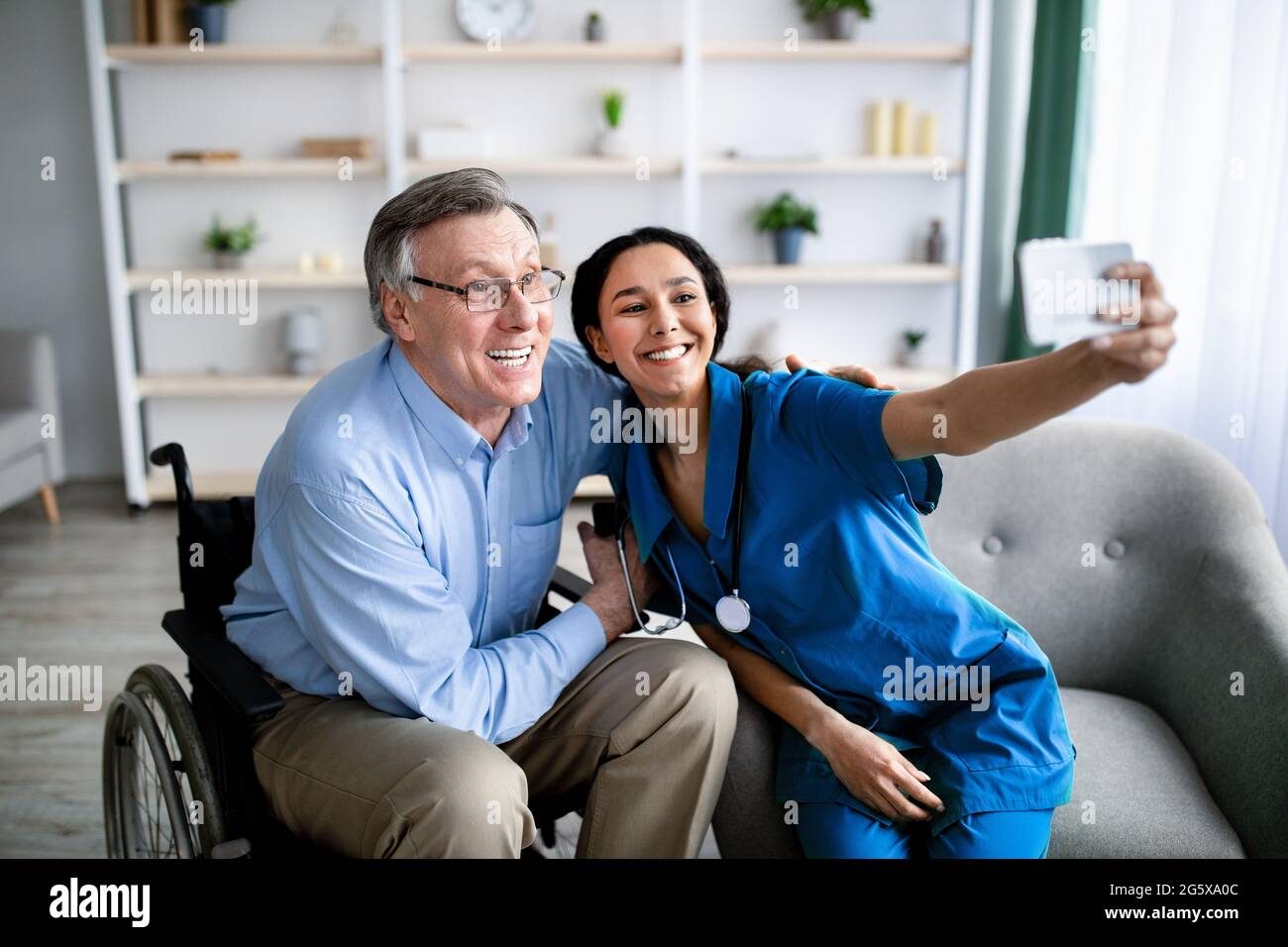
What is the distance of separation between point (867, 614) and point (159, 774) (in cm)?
98

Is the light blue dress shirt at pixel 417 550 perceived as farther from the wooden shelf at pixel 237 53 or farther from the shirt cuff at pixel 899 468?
the wooden shelf at pixel 237 53

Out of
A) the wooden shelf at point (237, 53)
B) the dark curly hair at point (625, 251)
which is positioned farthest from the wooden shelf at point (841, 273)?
the dark curly hair at point (625, 251)

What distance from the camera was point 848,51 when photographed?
4.43 m

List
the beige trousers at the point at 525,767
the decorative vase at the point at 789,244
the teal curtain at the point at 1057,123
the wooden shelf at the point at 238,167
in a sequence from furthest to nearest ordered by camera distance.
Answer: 1. the decorative vase at the point at 789,244
2. the wooden shelf at the point at 238,167
3. the teal curtain at the point at 1057,123
4. the beige trousers at the point at 525,767

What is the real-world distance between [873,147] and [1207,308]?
2.05 m

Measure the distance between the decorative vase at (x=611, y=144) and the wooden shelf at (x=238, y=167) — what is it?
0.90 meters

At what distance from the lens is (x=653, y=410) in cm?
158

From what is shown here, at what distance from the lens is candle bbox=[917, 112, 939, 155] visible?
4.59m

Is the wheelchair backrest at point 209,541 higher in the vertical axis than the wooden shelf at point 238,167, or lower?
lower

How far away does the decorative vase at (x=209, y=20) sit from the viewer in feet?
14.7

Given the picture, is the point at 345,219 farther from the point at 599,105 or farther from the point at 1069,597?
the point at 1069,597

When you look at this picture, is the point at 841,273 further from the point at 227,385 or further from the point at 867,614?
the point at 867,614

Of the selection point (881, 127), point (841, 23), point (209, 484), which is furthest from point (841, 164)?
point (209, 484)

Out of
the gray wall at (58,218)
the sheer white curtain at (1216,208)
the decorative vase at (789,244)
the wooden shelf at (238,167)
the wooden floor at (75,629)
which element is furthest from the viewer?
the gray wall at (58,218)
